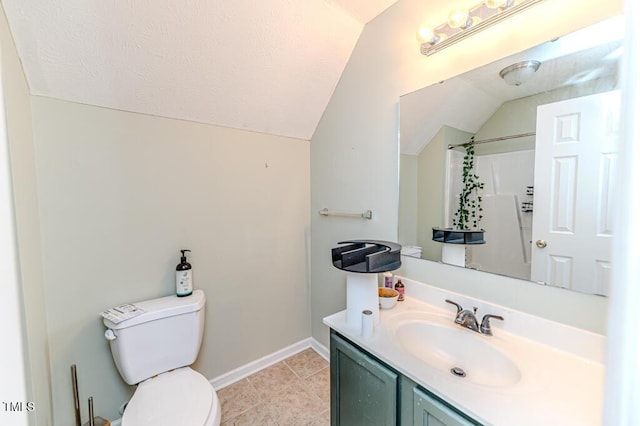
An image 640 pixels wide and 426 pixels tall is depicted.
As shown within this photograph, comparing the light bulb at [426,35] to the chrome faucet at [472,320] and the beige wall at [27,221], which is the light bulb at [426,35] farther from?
the beige wall at [27,221]

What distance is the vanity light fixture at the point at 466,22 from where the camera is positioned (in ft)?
3.21

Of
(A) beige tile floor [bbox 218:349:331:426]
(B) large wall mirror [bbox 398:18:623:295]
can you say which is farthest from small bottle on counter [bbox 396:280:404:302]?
(A) beige tile floor [bbox 218:349:331:426]

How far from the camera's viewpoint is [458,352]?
1055 mm

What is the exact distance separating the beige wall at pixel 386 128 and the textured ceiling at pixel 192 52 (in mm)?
195

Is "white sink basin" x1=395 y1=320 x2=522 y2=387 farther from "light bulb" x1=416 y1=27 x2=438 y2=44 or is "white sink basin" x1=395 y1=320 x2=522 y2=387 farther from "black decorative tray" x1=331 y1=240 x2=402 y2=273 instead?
"light bulb" x1=416 y1=27 x2=438 y2=44

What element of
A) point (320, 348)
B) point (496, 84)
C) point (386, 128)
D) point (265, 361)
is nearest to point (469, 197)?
point (496, 84)

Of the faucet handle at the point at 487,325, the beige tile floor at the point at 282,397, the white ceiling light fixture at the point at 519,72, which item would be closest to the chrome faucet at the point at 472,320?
the faucet handle at the point at 487,325

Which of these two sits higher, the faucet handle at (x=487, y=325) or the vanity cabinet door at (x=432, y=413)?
the faucet handle at (x=487, y=325)

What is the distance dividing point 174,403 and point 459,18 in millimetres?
2055

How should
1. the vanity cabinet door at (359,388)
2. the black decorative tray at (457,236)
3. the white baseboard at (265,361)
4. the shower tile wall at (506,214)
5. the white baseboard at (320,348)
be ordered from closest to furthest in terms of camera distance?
1. the vanity cabinet door at (359,388)
2. the shower tile wall at (506,214)
3. the black decorative tray at (457,236)
4. the white baseboard at (265,361)
5. the white baseboard at (320,348)

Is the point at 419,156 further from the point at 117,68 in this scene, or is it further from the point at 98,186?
the point at 98,186

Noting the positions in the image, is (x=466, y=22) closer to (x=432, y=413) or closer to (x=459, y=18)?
(x=459, y=18)

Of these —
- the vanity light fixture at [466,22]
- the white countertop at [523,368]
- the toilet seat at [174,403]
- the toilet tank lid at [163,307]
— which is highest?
the vanity light fixture at [466,22]

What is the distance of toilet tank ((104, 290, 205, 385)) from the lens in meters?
1.26
